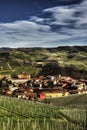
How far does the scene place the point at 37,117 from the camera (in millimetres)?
110125

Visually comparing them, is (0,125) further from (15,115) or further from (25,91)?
(25,91)

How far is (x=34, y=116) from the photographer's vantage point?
111 meters

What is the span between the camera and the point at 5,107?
404 feet

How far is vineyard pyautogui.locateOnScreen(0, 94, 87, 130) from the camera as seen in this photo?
9475 centimetres

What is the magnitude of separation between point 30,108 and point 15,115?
1509 cm

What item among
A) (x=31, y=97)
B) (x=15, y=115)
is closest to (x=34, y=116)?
(x=15, y=115)

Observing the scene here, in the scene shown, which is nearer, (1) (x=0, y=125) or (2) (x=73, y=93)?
(1) (x=0, y=125)

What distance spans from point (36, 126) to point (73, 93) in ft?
352

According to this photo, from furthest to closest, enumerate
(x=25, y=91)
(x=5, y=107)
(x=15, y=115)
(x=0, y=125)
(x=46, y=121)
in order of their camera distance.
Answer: (x=25, y=91), (x=5, y=107), (x=15, y=115), (x=46, y=121), (x=0, y=125)

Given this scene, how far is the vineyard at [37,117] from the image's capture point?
94750 mm

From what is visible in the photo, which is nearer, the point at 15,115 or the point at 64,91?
the point at 15,115

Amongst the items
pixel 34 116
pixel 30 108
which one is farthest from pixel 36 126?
pixel 30 108

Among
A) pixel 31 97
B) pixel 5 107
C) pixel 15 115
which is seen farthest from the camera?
pixel 31 97

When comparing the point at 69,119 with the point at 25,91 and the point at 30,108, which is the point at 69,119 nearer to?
the point at 30,108
